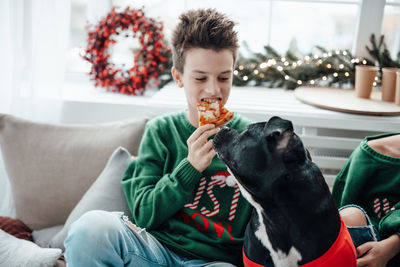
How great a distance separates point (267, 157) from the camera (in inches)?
35.7

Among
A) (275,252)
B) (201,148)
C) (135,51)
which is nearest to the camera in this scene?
(275,252)

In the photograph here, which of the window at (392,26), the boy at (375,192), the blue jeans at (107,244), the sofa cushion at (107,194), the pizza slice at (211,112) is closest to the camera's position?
the blue jeans at (107,244)

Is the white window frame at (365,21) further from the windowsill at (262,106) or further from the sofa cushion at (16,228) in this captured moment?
the sofa cushion at (16,228)

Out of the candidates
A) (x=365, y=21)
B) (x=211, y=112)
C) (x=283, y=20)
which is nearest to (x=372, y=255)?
(x=211, y=112)

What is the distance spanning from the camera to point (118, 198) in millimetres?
1546

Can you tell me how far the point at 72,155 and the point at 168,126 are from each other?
0.53 meters

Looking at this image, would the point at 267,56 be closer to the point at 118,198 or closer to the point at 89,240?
the point at 118,198

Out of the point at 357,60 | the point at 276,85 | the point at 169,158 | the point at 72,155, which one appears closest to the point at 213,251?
the point at 169,158

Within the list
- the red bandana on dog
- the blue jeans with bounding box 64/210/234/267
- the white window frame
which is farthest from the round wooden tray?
the blue jeans with bounding box 64/210/234/267

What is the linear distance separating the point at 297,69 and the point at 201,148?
126cm

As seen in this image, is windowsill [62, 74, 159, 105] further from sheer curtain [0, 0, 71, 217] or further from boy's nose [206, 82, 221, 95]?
boy's nose [206, 82, 221, 95]

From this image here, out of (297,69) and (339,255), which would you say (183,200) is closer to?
(339,255)

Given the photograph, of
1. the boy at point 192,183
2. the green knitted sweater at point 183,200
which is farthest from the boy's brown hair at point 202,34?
the green knitted sweater at point 183,200

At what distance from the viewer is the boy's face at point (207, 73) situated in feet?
4.29
